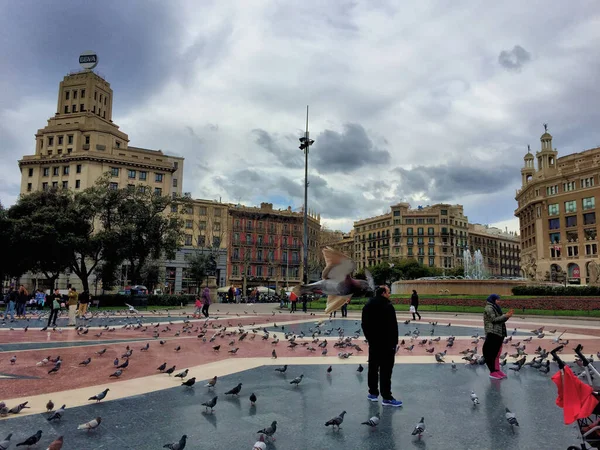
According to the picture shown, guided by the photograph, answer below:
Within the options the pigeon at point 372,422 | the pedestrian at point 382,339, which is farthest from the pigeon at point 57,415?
the pedestrian at point 382,339

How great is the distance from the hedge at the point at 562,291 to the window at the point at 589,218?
5014 centimetres

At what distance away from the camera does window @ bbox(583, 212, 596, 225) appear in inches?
2852

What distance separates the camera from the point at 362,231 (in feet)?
396

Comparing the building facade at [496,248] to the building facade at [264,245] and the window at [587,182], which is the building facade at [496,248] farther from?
the building facade at [264,245]

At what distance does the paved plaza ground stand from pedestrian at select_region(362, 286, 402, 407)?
0.27 metres

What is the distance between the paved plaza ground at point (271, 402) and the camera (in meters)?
4.68

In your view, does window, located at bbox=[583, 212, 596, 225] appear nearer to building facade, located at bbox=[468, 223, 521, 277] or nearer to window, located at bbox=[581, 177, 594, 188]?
window, located at bbox=[581, 177, 594, 188]

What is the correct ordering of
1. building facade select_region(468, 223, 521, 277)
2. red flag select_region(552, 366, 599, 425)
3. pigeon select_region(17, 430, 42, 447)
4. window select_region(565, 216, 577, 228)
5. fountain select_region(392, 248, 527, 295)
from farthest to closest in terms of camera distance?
building facade select_region(468, 223, 521, 277) → window select_region(565, 216, 577, 228) → fountain select_region(392, 248, 527, 295) → pigeon select_region(17, 430, 42, 447) → red flag select_region(552, 366, 599, 425)

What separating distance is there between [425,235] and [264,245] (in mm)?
45730

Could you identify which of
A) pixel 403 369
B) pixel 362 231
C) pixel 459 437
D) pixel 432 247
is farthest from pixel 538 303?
pixel 362 231

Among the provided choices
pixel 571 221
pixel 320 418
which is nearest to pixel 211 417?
pixel 320 418

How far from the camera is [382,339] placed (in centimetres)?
614

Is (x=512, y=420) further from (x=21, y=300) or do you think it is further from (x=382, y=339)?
(x=21, y=300)

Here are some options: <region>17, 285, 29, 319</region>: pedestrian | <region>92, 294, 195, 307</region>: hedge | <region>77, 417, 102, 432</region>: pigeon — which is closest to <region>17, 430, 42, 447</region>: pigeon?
<region>77, 417, 102, 432</region>: pigeon
